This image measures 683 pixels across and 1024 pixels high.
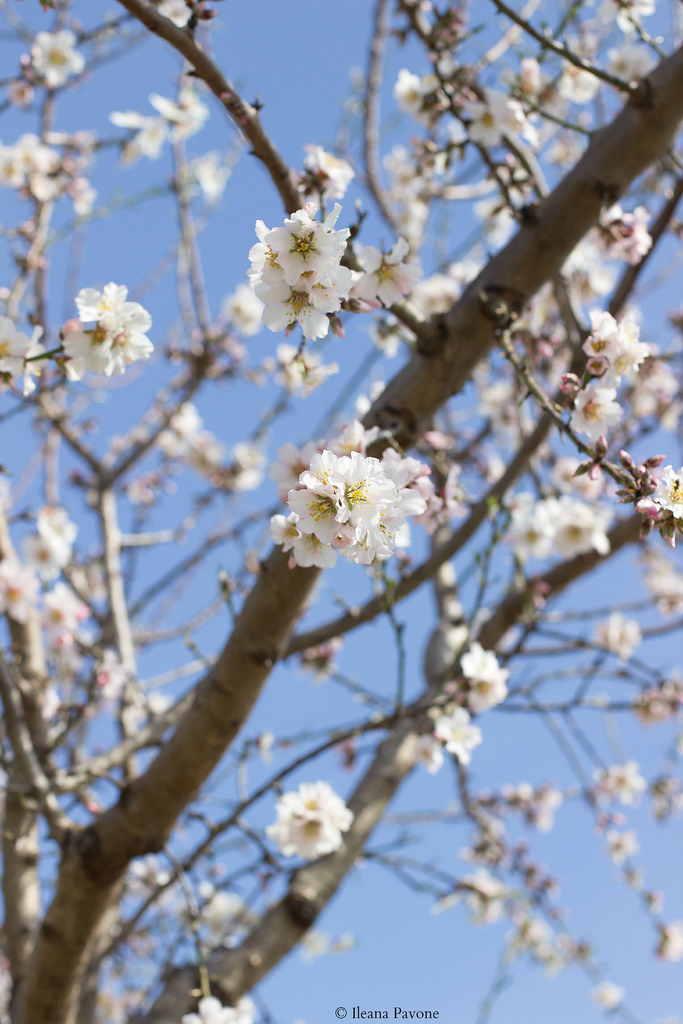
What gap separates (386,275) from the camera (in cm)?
142

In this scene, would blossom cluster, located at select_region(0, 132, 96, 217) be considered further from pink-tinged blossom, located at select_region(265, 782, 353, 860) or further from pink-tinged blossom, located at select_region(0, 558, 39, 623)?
pink-tinged blossom, located at select_region(265, 782, 353, 860)

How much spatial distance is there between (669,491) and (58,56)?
3331mm

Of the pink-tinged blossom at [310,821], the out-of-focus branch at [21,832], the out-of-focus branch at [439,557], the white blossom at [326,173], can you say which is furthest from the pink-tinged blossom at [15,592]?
the white blossom at [326,173]

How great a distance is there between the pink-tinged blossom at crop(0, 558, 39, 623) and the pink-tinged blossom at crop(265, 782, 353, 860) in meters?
1.03

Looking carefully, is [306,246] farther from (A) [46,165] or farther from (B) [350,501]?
(A) [46,165]

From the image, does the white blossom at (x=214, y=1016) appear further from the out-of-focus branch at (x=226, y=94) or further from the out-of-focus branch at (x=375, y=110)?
the out-of-focus branch at (x=375, y=110)

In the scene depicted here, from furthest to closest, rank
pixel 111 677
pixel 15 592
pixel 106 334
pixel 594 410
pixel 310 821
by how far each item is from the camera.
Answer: pixel 111 677
pixel 15 592
pixel 310 821
pixel 106 334
pixel 594 410

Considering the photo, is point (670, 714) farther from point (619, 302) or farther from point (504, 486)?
point (619, 302)

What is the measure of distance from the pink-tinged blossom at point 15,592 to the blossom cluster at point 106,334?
1.13 m

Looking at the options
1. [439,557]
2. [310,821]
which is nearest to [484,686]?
[439,557]

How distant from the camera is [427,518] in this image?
1.61 meters

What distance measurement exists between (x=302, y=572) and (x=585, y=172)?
112cm

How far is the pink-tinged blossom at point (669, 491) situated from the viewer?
3.46 feet

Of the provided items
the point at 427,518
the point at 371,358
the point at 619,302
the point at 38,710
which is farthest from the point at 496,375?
the point at 38,710
